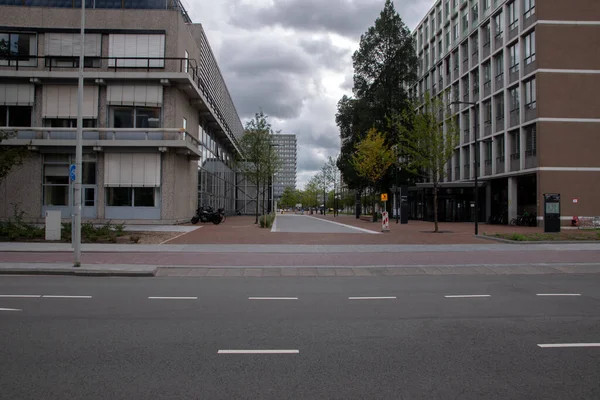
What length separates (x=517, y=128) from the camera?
37.4 m

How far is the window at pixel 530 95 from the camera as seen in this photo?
35.0 meters

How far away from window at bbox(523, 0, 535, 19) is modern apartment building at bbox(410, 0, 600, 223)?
0.08m

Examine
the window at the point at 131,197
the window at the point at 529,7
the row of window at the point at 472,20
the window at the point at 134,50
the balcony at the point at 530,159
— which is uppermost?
the row of window at the point at 472,20

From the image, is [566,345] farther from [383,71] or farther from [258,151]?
[383,71]

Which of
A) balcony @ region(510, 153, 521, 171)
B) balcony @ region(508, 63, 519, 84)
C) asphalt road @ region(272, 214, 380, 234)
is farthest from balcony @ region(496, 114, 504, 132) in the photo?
asphalt road @ region(272, 214, 380, 234)

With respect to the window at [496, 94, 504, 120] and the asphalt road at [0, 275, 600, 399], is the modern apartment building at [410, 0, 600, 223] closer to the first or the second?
the window at [496, 94, 504, 120]

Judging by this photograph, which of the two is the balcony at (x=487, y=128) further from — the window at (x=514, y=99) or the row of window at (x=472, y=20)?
the row of window at (x=472, y=20)

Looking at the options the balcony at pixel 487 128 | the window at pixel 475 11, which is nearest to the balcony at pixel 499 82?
the balcony at pixel 487 128

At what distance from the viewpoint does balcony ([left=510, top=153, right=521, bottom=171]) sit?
124ft

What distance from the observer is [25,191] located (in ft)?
98.2

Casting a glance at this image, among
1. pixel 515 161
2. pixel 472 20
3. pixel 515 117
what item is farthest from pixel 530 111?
pixel 472 20

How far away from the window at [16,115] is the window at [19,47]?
3060mm

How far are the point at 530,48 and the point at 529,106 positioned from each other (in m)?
4.47

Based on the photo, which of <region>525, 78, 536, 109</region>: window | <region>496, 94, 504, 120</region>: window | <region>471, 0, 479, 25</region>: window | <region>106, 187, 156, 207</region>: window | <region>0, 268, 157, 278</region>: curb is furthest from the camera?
<region>471, 0, 479, 25</region>: window
